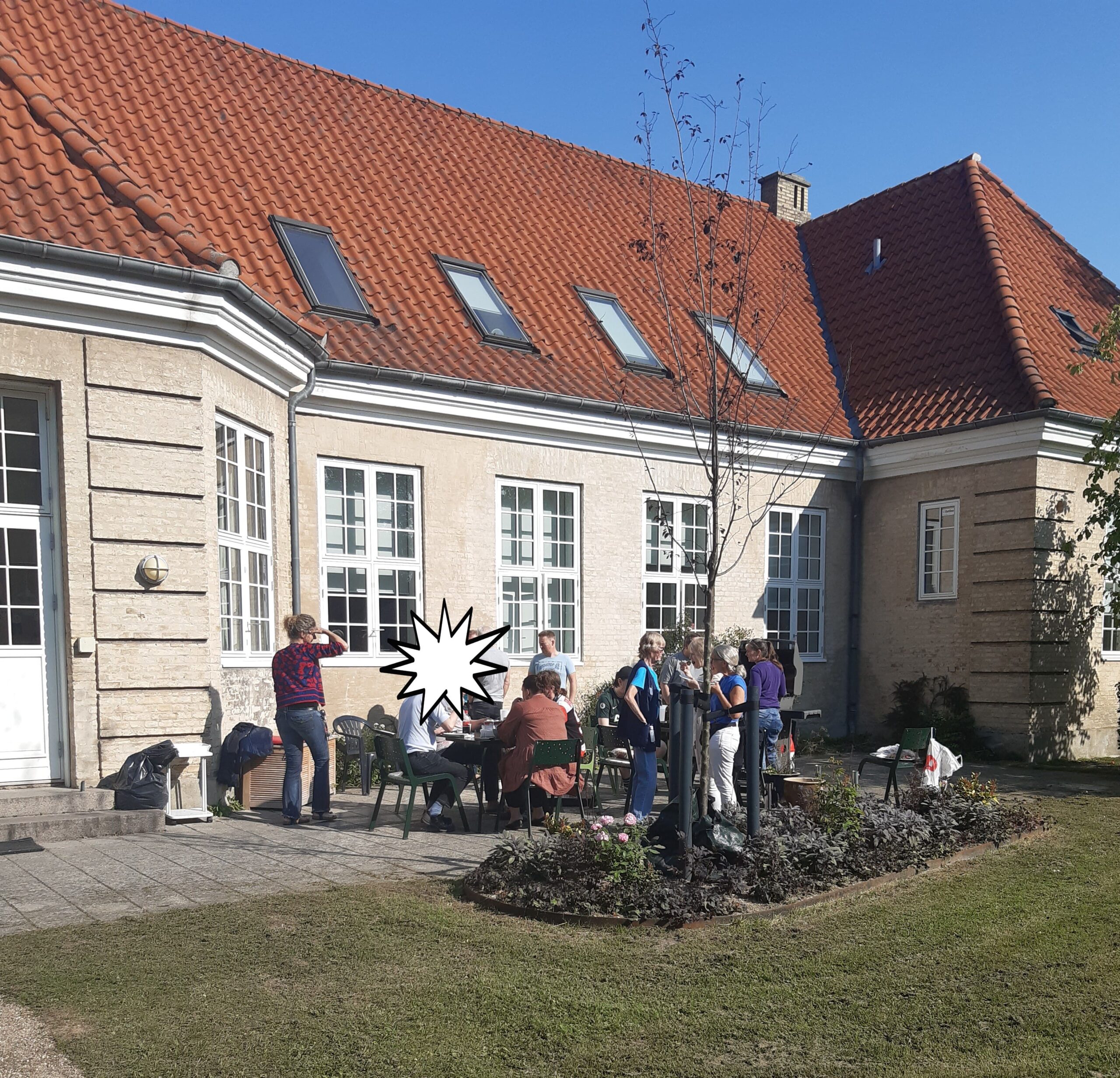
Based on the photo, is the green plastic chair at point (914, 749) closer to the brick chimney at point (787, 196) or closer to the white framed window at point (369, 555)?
the white framed window at point (369, 555)

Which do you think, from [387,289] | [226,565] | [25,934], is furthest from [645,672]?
[387,289]

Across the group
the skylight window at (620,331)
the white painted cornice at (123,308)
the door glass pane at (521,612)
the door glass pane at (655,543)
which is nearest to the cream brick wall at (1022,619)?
the door glass pane at (655,543)

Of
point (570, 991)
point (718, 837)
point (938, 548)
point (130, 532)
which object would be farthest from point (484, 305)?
point (570, 991)

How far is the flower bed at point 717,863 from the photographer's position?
6250 mm

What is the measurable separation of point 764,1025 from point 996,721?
36.0 ft

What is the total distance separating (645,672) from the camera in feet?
28.9

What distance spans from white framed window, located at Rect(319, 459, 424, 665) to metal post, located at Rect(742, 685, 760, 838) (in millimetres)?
6239

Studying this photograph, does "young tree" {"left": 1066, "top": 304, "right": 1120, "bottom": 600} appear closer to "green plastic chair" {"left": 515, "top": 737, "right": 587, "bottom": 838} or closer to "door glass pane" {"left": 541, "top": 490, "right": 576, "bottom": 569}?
"door glass pane" {"left": 541, "top": 490, "right": 576, "bottom": 569}

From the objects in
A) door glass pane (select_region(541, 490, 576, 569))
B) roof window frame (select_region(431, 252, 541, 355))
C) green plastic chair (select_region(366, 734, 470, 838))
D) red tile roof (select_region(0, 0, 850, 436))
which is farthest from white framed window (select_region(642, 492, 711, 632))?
green plastic chair (select_region(366, 734, 470, 838))

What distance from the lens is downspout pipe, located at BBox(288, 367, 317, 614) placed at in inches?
450

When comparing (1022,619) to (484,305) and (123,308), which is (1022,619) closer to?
(484,305)

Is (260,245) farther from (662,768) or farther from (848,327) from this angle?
(848,327)

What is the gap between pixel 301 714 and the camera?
921cm

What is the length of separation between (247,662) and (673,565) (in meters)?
6.74
